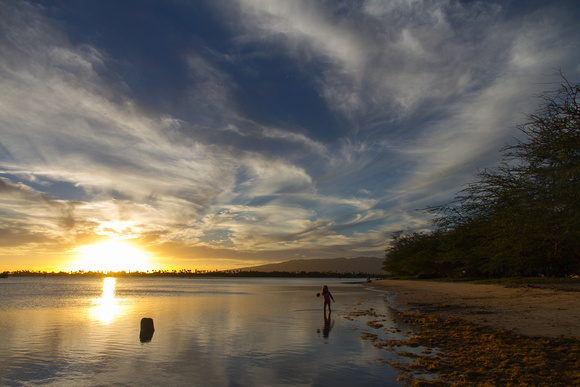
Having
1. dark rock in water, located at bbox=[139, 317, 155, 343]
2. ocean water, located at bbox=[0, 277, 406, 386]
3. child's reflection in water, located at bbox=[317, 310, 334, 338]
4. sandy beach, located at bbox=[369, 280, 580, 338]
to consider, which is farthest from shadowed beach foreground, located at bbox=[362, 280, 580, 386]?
dark rock in water, located at bbox=[139, 317, 155, 343]

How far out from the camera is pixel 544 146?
1395 centimetres

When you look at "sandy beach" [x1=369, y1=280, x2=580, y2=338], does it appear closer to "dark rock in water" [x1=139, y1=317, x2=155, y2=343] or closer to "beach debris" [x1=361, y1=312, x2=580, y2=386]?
"beach debris" [x1=361, y1=312, x2=580, y2=386]

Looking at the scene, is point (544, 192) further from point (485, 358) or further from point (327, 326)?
point (327, 326)

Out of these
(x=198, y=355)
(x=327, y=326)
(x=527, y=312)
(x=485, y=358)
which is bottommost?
(x=327, y=326)

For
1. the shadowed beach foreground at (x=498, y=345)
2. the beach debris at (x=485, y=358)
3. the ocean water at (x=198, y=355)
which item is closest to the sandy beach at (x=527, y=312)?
the shadowed beach foreground at (x=498, y=345)

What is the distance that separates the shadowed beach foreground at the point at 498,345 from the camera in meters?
10.3

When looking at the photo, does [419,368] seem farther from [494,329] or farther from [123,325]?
[123,325]

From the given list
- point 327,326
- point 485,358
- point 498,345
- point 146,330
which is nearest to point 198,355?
point 146,330

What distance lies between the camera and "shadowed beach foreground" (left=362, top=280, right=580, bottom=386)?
10336 millimetres

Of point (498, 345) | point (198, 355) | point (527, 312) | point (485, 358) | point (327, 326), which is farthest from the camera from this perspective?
point (327, 326)

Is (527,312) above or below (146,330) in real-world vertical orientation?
above

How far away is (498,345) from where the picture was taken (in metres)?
13.7

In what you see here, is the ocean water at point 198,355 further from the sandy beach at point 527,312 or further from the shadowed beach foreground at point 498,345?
the sandy beach at point 527,312

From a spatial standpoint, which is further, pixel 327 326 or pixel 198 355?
pixel 327 326
